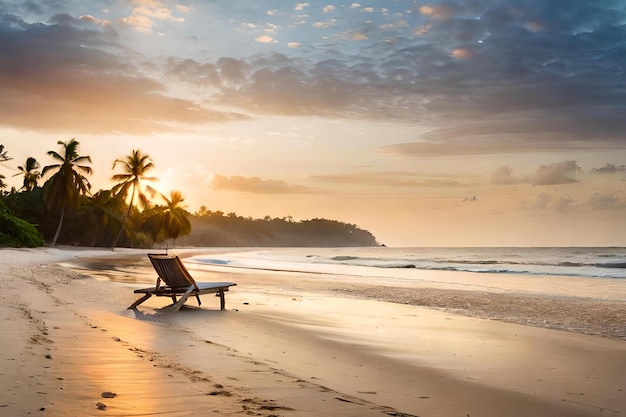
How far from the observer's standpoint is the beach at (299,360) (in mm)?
4426

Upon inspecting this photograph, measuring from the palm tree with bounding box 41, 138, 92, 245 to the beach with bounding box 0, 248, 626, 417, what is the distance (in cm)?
5053

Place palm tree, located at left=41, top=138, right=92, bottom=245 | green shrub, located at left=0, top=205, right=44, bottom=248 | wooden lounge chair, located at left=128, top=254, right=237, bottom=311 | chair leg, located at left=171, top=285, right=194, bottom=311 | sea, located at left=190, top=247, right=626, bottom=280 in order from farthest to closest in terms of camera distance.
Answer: palm tree, located at left=41, top=138, right=92, bottom=245, green shrub, located at left=0, top=205, right=44, bottom=248, sea, located at left=190, top=247, right=626, bottom=280, wooden lounge chair, located at left=128, top=254, right=237, bottom=311, chair leg, located at left=171, top=285, right=194, bottom=311

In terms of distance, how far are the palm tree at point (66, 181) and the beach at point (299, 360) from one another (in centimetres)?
5053

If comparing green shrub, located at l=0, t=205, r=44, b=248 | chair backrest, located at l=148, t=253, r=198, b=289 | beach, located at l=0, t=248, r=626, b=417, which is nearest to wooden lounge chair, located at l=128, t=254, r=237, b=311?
chair backrest, located at l=148, t=253, r=198, b=289

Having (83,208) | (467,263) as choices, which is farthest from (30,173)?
(467,263)

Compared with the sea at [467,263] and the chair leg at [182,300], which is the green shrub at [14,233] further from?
the chair leg at [182,300]

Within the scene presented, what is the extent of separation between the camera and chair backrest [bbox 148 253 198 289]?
1187cm

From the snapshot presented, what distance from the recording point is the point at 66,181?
59.5m

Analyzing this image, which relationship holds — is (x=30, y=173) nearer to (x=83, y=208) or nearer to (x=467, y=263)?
(x=83, y=208)

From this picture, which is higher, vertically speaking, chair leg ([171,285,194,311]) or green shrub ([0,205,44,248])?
green shrub ([0,205,44,248])

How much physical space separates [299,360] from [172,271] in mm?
6032

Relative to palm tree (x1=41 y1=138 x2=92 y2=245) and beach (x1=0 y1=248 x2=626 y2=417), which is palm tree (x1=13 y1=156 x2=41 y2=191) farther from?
beach (x1=0 y1=248 x2=626 y2=417)

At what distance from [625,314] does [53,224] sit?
210 ft

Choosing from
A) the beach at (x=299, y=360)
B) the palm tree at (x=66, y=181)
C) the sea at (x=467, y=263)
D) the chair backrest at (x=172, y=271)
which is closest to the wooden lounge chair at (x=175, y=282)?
the chair backrest at (x=172, y=271)
